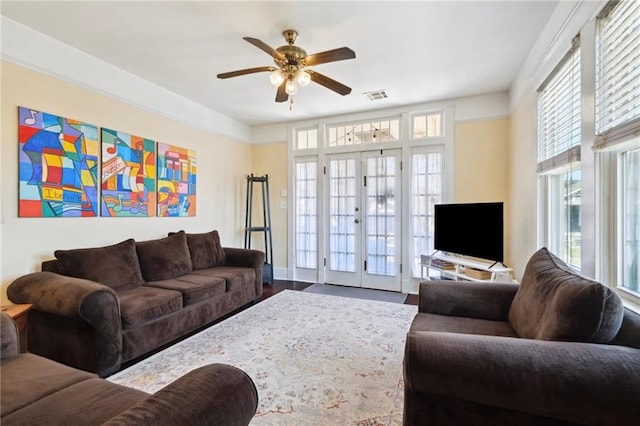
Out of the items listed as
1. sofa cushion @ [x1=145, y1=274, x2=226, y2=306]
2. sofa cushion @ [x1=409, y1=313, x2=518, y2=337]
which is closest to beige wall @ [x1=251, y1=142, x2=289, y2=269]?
sofa cushion @ [x1=145, y1=274, x2=226, y2=306]

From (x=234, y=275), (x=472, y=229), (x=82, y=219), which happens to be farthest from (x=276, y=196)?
(x=472, y=229)

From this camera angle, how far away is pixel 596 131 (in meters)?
1.70

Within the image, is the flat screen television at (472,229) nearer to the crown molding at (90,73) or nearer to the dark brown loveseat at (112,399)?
the dark brown loveseat at (112,399)

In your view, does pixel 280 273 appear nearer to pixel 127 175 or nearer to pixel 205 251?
pixel 205 251

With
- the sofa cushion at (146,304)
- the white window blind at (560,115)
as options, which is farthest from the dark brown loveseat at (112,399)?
the white window blind at (560,115)

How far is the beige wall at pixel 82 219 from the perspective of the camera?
236 cm

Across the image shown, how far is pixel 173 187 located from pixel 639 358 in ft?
13.7

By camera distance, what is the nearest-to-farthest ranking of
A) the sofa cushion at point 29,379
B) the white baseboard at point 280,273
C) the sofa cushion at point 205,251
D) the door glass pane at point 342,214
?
the sofa cushion at point 29,379 → the sofa cushion at point 205,251 → the door glass pane at point 342,214 → the white baseboard at point 280,273

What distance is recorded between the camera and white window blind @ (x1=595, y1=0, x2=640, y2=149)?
4.64 feet

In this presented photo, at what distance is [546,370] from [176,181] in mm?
4001

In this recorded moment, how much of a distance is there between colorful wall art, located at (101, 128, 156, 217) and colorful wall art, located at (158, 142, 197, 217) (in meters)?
0.11

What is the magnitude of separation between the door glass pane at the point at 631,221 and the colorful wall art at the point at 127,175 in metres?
4.10

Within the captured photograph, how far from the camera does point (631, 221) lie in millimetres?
1570

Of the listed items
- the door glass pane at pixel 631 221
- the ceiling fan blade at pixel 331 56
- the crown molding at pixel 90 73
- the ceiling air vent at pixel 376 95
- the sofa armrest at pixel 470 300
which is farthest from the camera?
the ceiling air vent at pixel 376 95
